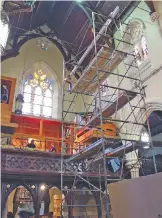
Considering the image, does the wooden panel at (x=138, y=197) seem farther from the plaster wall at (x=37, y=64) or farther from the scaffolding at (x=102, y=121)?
the plaster wall at (x=37, y=64)

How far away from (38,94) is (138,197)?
410 inches

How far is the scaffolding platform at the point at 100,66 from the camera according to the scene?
6.39 metres

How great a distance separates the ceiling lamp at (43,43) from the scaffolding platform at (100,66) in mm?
6642

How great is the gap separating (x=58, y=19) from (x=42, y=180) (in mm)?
8476

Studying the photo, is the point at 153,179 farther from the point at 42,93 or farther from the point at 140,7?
the point at 42,93

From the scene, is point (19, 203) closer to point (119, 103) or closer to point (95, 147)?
point (95, 147)

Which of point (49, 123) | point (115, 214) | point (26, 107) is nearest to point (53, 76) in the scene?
point (26, 107)

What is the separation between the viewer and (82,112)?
9312mm

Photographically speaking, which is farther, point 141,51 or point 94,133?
point 141,51

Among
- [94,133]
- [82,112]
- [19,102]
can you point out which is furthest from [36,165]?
[19,102]

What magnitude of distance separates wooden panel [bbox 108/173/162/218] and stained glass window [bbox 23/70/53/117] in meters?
9.26

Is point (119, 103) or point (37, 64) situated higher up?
point (37, 64)

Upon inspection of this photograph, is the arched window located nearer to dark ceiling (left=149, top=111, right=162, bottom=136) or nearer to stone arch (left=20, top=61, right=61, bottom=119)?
dark ceiling (left=149, top=111, right=162, bottom=136)

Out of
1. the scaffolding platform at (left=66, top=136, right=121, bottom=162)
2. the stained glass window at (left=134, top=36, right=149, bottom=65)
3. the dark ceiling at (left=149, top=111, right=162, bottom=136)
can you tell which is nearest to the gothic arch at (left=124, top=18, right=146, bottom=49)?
the stained glass window at (left=134, top=36, right=149, bottom=65)
